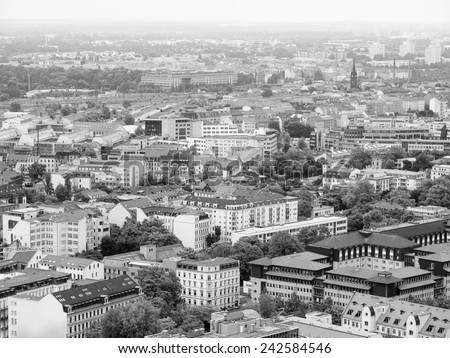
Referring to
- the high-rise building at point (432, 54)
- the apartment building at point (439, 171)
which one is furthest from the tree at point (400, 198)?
the high-rise building at point (432, 54)

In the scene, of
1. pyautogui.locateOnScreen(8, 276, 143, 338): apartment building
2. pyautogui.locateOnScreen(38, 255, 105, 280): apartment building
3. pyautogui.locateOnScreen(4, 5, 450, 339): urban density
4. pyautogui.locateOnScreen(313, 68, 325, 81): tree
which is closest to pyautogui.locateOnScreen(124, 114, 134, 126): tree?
pyautogui.locateOnScreen(4, 5, 450, 339): urban density

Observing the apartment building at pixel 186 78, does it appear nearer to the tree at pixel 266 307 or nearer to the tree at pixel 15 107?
the tree at pixel 15 107

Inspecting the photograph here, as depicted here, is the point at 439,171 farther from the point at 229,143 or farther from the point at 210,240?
the point at 210,240

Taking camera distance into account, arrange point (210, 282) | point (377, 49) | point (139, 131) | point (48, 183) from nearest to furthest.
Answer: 1. point (210, 282)
2. point (48, 183)
3. point (139, 131)
4. point (377, 49)

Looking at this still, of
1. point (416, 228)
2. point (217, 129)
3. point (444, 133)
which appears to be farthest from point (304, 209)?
point (444, 133)

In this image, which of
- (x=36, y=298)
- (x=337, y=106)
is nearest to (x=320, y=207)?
(x=36, y=298)

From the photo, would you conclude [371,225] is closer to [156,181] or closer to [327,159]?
[156,181]
